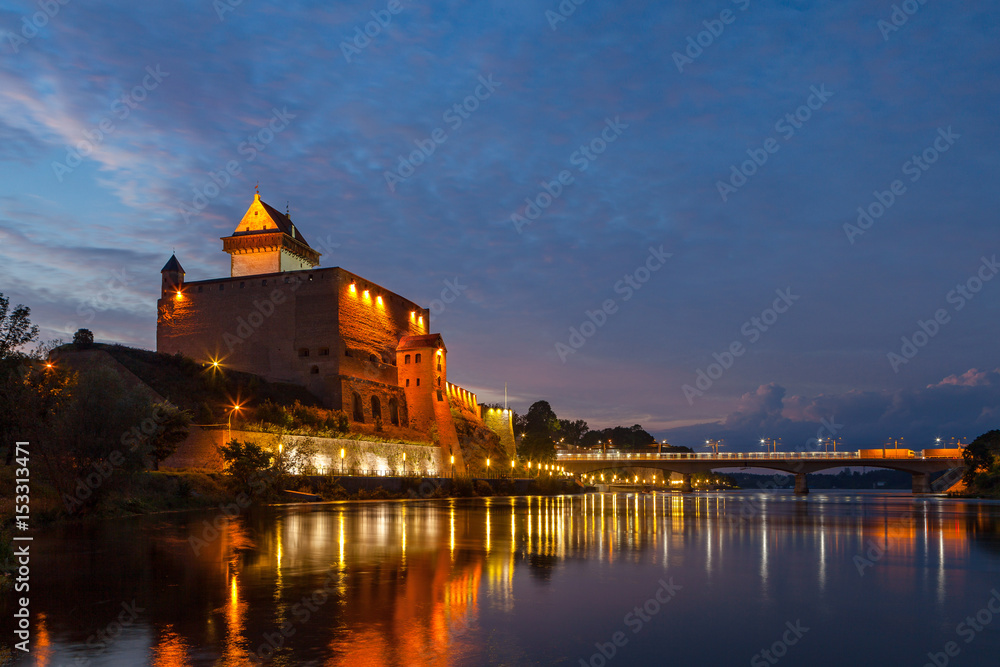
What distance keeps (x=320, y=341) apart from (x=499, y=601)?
5845 cm

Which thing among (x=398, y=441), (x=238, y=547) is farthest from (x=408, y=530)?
(x=398, y=441)

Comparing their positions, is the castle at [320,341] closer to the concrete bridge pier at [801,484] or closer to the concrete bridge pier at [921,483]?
the concrete bridge pier at [801,484]

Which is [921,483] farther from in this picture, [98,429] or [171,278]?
[98,429]

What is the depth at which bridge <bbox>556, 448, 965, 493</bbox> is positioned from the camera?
3501 inches

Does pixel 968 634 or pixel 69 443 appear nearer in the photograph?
pixel 968 634

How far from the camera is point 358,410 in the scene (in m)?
65.1

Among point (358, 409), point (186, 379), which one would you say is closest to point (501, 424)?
point (358, 409)

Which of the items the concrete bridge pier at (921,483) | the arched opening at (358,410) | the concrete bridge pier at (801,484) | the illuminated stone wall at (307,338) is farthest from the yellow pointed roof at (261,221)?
the concrete bridge pier at (921,483)

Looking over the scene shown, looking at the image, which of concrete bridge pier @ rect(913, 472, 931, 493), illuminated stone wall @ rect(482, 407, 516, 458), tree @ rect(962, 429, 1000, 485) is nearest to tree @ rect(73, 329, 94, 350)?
illuminated stone wall @ rect(482, 407, 516, 458)

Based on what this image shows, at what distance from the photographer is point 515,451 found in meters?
94.3

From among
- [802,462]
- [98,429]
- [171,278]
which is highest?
[171,278]

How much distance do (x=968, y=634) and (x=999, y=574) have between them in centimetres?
681

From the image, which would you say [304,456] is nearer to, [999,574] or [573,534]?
[573,534]

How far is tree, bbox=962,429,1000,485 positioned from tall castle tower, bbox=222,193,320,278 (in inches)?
2877
